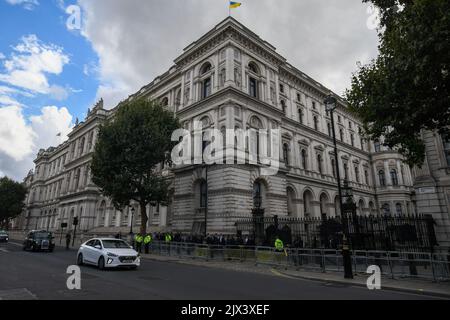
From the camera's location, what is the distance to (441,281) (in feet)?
33.8

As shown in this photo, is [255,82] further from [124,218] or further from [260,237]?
[124,218]

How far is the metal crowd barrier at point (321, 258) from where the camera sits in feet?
35.3

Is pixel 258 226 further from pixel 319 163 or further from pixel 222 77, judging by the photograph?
pixel 319 163

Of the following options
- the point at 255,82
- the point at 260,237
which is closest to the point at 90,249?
the point at 260,237

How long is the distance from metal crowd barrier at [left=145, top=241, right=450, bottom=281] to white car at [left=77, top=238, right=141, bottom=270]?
250 inches

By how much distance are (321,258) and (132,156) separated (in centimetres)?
1719

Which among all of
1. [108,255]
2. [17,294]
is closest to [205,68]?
[108,255]

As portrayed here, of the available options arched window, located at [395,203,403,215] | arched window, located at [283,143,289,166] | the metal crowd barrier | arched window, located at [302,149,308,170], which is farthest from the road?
arched window, located at [395,203,403,215]

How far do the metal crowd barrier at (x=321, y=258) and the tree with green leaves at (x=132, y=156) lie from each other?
16.2 ft

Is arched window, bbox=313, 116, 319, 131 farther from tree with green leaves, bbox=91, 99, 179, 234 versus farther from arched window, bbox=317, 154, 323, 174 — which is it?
tree with green leaves, bbox=91, 99, 179, 234

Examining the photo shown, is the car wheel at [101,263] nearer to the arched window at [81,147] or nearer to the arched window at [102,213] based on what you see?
the arched window at [102,213]

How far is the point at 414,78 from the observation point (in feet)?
31.6

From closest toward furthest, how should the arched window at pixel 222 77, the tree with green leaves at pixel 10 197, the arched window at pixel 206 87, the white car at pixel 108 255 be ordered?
the white car at pixel 108 255 < the arched window at pixel 222 77 < the arched window at pixel 206 87 < the tree with green leaves at pixel 10 197

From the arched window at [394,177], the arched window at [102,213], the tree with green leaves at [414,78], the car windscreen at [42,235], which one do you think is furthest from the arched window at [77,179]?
the arched window at [394,177]
